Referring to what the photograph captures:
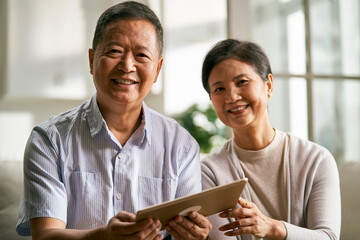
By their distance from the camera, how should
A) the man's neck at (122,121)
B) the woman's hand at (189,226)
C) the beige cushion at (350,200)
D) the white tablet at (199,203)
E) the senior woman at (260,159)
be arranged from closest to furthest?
the white tablet at (199,203), the woman's hand at (189,226), the man's neck at (122,121), the senior woman at (260,159), the beige cushion at (350,200)

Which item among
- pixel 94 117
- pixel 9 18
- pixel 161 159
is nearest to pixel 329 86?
pixel 161 159

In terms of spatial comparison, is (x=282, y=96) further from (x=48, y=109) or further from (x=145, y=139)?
(x=48, y=109)

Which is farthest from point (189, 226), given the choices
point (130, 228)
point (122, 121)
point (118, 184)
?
point (122, 121)

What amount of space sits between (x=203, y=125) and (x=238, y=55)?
3714 millimetres

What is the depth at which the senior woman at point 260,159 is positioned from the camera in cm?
154

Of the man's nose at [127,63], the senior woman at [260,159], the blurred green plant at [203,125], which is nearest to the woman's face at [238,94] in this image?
the senior woman at [260,159]

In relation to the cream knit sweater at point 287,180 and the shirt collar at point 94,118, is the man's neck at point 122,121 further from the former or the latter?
the cream knit sweater at point 287,180

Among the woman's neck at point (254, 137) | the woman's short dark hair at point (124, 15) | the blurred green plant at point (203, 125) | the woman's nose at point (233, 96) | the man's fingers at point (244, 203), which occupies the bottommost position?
the blurred green plant at point (203, 125)

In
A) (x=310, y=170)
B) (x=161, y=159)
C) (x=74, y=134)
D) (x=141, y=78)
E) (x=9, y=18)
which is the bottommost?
(x=310, y=170)

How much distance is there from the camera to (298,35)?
2.41m

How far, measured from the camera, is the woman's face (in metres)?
1.57

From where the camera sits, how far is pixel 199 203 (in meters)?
1.13

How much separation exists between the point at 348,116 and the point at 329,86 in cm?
22

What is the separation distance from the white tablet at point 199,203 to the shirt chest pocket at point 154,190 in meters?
0.21
